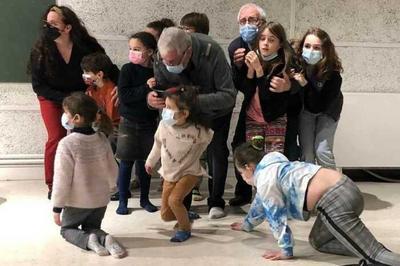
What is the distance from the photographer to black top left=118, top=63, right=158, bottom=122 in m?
3.35

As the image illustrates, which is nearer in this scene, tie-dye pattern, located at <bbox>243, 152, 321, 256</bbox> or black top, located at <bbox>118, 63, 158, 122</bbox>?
tie-dye pattern, located at <bbox>243, 152, 321, 256</bbox>

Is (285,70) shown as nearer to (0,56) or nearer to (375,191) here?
(375,191)

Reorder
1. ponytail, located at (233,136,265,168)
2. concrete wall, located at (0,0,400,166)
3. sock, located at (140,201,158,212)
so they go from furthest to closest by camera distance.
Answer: concrete wall, located at (0,0,400,166), sock, located at (140,201,158,212), ponytail, located at (233,136,265,168)

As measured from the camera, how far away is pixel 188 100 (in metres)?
2.96

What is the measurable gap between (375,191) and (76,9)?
8.64 feet

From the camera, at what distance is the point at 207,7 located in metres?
4.14

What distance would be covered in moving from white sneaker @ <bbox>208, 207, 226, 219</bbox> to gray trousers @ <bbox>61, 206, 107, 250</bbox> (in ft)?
2.44

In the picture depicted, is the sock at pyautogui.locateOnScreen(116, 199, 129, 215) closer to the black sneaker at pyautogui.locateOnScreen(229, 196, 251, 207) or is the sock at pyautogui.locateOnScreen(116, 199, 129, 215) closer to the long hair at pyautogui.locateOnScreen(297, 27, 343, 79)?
the black sneaker at pyautogui.locateOnScreen(229, 196, 251, 207)

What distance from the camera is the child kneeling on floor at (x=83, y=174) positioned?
9.34ft

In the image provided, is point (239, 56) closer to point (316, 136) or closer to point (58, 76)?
point (316, 136)

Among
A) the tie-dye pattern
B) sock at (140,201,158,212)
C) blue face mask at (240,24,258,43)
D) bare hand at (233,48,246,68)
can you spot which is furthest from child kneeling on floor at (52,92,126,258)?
blue face mask at (240,24,258,43)

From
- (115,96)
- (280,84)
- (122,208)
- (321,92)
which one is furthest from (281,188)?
(115,96)

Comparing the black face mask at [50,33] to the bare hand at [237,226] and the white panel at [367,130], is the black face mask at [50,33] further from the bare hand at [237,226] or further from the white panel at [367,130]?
the white panel at [367,130]

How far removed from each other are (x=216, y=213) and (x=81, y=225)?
0.86 m
